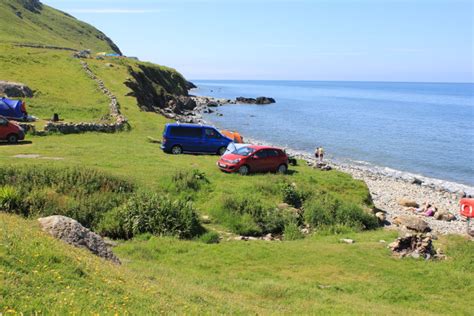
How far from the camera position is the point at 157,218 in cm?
1916

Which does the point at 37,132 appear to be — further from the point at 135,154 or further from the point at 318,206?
the point at 318,206

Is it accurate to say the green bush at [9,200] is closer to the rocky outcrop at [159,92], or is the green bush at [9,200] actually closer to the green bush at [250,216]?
the green bush at [250,216]

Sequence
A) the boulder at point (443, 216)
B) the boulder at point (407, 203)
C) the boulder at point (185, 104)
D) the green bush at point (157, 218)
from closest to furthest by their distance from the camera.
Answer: the green bush at point (157, 218) → the boulder at point (443, 216) → the boulder at point (407, 203) → the boulder at point (185, 104)

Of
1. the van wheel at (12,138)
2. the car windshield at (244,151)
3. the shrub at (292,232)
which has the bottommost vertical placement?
the shrub at (292,232)

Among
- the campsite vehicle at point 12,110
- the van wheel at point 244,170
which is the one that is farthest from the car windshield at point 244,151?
the campsite vehicle at point 12,110

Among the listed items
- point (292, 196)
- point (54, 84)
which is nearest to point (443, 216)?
point (292, 196)

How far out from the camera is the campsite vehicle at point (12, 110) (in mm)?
33844

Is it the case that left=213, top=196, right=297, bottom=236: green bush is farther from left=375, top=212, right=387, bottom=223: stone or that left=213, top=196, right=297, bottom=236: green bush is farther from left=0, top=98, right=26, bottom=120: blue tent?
left=0, top=98, right=26, bottom=120: blue tent

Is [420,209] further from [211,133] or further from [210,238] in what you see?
[210,238]

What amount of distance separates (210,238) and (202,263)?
3354 mm

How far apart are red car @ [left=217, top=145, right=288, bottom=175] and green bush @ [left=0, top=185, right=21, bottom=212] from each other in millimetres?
12008

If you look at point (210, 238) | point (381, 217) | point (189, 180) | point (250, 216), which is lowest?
point (381, 217)

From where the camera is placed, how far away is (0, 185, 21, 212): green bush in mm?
18016

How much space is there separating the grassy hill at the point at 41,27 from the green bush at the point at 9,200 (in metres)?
92.1
